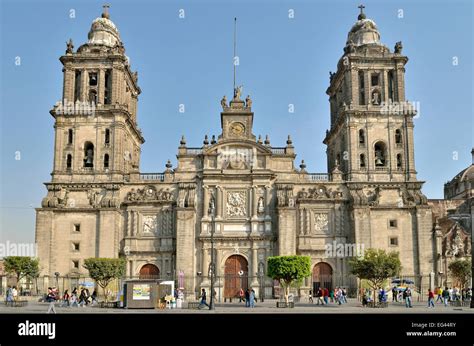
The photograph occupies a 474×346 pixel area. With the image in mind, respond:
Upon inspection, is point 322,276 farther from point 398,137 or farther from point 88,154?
point 88,154

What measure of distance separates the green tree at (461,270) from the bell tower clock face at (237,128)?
22663mm

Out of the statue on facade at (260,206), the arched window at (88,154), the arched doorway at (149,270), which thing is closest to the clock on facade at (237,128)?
the statue on facade at (260,206)

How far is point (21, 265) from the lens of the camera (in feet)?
138

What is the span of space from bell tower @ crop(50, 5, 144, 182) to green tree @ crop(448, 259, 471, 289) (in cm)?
3002

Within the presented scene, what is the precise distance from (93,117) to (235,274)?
18.6 meters

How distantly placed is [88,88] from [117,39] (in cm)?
639

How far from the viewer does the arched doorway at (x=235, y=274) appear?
47.8 meters

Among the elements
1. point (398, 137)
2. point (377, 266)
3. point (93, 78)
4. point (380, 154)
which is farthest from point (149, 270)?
point (398, 137)

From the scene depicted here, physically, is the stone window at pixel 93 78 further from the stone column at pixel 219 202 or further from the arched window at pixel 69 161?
the stone column at pixel 219 202

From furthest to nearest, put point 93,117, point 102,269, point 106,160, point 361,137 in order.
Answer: point 361,137 → point 93,117 → point 106,160 → point 102,269

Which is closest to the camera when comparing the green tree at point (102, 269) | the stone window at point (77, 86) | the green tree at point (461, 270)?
the green tree at point (102, 269)
